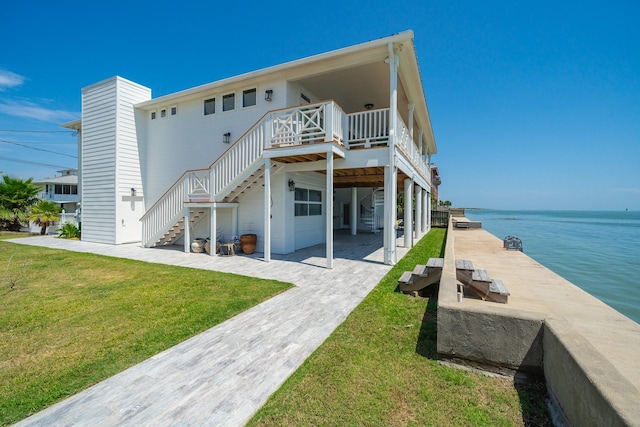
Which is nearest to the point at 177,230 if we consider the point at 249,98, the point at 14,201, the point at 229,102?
the point at 229,102

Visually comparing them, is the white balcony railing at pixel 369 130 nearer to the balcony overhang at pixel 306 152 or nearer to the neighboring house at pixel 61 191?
the balcony overhang at pixel 306 152

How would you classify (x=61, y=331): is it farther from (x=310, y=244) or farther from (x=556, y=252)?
(x=556, y=252)

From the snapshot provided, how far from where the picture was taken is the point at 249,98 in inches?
392

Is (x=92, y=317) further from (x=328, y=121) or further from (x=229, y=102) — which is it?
→ (x=229, y=102)

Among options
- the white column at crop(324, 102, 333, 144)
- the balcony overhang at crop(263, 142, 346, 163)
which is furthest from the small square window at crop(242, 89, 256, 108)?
the white column at crop(324, 102, 333, 144)

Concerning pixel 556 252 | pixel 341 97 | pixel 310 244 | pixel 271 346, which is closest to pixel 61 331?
pixel 271 346

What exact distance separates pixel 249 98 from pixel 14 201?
623 inches

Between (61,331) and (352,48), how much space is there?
26.7 ft

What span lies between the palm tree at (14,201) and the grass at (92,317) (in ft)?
37.9

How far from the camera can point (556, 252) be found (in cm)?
1217

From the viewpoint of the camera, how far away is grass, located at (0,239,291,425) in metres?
2.64

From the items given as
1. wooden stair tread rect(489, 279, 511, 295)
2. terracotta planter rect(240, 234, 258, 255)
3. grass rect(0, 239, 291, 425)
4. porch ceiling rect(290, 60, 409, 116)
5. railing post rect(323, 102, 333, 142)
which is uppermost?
porch ceiling rect(290, 60, 409, 116)

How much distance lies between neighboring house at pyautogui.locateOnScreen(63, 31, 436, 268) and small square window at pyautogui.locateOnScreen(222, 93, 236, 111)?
0.04 m

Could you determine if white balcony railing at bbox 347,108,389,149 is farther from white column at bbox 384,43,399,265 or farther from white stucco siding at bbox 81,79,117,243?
white stucco siding at bbox 81,79,117,243
